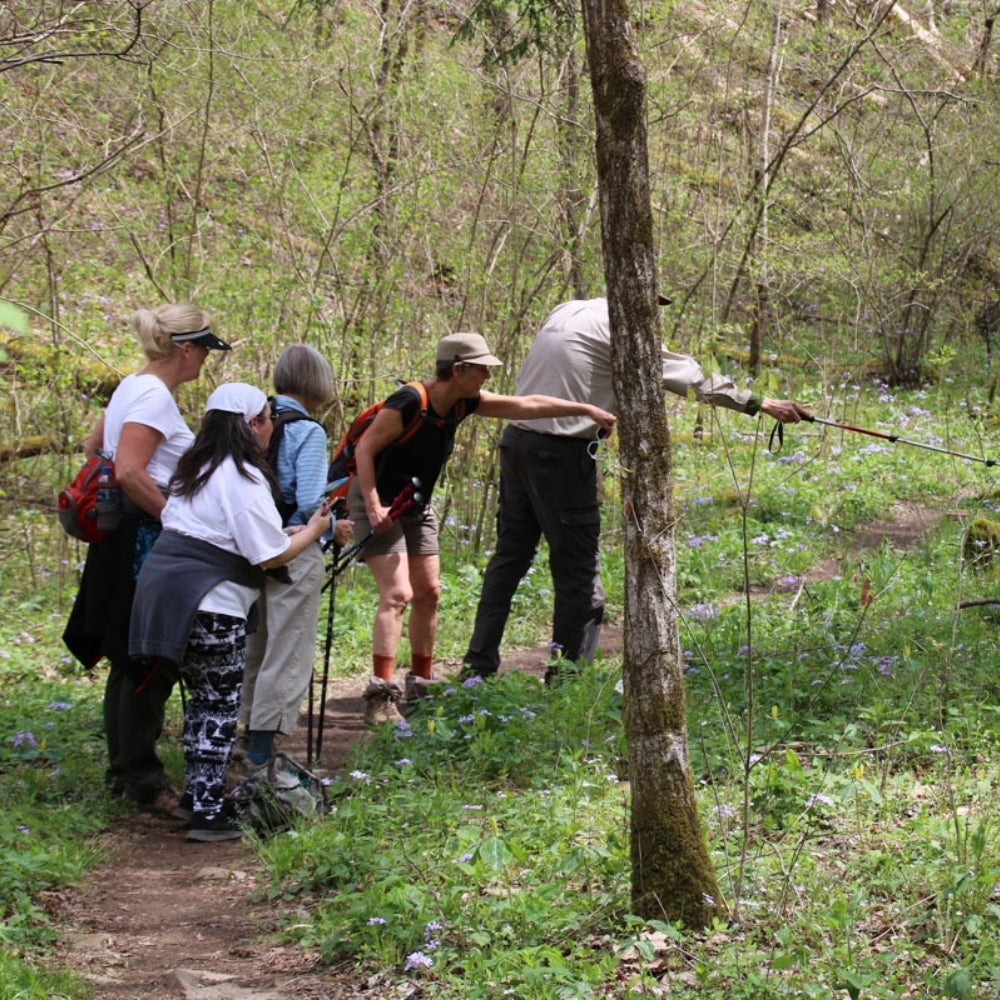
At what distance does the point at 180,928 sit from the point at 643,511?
2029mm

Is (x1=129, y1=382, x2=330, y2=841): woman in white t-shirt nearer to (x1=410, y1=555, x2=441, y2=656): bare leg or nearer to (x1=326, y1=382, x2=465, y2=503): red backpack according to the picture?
(x1=326, y1=382, x2=465, y2=503): red backpack

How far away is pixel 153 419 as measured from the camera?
14.8 feet

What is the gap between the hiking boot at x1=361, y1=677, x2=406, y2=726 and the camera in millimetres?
5500

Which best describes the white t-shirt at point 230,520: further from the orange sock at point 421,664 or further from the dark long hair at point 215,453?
the orange sock at point 421,664

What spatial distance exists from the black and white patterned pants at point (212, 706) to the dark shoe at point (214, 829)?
24mm

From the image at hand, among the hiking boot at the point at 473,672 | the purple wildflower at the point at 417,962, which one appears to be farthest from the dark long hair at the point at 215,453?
the purple wildflower at the point at 417,962

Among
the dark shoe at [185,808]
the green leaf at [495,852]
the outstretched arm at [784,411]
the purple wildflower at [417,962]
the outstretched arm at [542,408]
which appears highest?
the outstretched arm at [784,411]

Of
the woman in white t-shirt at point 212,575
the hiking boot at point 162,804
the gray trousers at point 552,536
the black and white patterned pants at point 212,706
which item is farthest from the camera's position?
the gray trousers at point 552,536

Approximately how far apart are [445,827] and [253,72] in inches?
242

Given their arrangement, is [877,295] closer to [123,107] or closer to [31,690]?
[123,107]

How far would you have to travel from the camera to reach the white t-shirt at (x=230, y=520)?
170 inches

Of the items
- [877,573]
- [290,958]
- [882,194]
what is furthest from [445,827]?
[882,194]

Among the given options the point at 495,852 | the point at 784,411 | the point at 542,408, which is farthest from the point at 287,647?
the point at 784,411

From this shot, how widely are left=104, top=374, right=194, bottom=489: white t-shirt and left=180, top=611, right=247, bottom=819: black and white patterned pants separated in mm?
702
